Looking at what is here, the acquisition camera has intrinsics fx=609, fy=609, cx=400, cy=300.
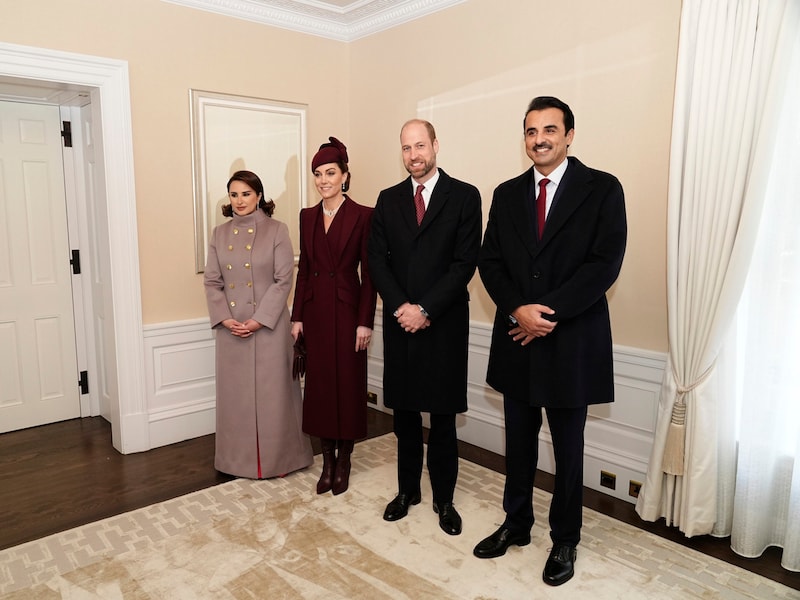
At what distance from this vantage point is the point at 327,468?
120 inches

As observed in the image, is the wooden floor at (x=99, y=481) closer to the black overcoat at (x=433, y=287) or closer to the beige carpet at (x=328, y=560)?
the beige carpet at (x=328, y=560)

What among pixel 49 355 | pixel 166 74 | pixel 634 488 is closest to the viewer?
pixel 634 488

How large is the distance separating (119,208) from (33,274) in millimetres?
932

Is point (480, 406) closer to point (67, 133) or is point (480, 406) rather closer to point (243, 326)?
point (243, 326)

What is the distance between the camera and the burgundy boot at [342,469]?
2.99 metres

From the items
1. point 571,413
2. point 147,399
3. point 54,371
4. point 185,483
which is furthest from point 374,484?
point 54,371

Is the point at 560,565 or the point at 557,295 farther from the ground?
the point at 557,295

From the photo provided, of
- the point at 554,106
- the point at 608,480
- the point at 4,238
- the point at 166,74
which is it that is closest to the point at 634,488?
the point at 608,480

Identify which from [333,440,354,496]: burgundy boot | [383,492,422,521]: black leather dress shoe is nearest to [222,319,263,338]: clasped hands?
[333,440,354,496]: burgundy boot

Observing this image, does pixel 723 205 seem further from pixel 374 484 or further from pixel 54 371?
pixel 54 371

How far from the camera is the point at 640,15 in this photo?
272 cm

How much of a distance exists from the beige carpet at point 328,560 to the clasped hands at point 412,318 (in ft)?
2.94

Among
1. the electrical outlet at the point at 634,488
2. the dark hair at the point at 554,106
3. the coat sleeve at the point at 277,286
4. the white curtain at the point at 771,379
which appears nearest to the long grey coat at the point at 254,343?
the coat sleeve at the point at 277,286

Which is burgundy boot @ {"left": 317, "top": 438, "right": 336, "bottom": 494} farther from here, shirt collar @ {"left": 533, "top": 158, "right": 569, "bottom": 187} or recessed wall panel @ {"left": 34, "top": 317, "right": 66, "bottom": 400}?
recessed wall panel @ {"left": 34, "top": 317, "right": 66, "bottom": 400}
